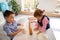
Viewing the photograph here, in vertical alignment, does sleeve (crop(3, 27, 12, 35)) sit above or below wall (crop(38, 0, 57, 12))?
below

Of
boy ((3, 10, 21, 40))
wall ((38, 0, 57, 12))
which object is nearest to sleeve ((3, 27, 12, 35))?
boy ((3, 10, 21, 40))

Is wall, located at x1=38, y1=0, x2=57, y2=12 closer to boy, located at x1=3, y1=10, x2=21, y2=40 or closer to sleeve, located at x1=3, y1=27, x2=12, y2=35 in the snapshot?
boy, located at x1=3, y1=10, x2=21, y2=40

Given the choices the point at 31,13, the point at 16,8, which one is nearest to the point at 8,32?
the point at 16,8

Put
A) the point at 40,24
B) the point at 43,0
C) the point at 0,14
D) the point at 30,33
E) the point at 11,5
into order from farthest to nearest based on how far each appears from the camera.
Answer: the point at 43,0
the point at 11,5
the point at 0,14
the point at 40,24
the point at 30,33

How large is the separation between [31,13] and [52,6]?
2.11ft

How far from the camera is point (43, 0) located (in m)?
3.74

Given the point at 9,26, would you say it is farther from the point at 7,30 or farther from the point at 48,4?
the point at 48,4

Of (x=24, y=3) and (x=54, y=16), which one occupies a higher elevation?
(x=24, y=3)

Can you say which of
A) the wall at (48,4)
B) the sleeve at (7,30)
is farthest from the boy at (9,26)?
the wall at (48,4)

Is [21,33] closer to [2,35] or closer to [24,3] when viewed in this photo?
[2,35]

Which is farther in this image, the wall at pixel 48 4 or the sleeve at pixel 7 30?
the wall at pixel 48 4

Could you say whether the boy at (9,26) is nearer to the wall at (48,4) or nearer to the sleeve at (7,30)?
the sleeve at (7,30)

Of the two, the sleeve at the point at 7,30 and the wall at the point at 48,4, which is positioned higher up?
the wall at the point at 48,4

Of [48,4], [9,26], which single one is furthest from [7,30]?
[48,4]
